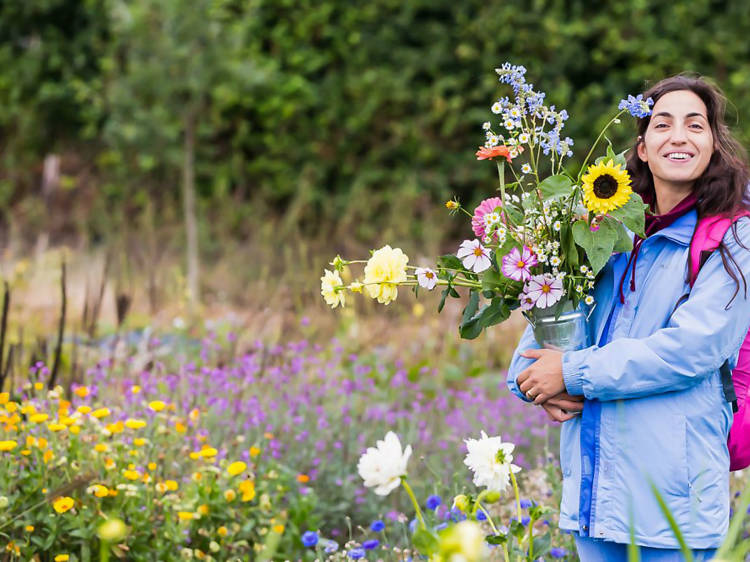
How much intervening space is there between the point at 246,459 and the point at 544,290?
5.46 ft

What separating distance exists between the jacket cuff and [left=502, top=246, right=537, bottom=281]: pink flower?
0.66 feet

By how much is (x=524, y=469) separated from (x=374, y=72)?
213 inches

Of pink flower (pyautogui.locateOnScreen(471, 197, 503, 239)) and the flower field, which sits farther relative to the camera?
the flower field

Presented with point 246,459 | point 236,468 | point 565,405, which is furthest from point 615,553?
point 246,459

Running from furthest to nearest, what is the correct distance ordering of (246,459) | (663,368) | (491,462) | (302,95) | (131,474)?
(302,95), (246,459), (131,474), (663,368), (491,462)

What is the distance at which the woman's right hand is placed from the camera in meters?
2.01

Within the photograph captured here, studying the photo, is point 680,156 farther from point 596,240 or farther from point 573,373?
point 573,373

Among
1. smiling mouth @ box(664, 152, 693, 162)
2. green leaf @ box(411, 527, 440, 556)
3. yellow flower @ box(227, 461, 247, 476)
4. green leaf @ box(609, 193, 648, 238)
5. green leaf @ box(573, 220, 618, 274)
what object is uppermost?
smiling mouth @ box(664, 152, 693, 162)

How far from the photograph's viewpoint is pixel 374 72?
27.6ft

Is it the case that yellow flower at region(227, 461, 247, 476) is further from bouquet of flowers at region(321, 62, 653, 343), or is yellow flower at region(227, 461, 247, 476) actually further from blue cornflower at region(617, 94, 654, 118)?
blue cornflower at region(617, 94, 654, 118)

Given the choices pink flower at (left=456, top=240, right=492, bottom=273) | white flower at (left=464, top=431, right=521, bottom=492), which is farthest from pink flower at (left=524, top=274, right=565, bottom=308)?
white flower at (left=464, top=431, right=521, bottom=492)

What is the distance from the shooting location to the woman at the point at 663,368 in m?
1.88

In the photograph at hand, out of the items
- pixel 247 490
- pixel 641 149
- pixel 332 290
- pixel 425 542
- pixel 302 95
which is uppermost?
pixel 302 95

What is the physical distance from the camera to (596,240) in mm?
1929
